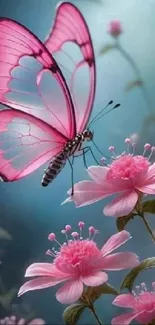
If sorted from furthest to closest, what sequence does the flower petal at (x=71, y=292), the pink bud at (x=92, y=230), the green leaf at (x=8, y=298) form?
the green leaf at (x=8, y=298) < the pink bud at (x=92, y=230) < the flower petal at (x=71, y=292)

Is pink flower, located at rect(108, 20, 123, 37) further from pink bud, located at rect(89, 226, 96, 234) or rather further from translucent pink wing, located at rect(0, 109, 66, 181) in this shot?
pink bud, located at rect(89, 226, 96, 234)

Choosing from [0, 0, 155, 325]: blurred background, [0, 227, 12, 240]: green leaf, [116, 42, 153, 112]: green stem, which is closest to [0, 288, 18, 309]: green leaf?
[0, 0, 155, 325]: blurred background

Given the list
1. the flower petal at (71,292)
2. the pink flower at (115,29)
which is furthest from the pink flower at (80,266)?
the pink flower at (115,29)

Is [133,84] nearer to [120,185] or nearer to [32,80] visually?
[32,80]

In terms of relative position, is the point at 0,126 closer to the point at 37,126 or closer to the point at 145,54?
the point at 37,126

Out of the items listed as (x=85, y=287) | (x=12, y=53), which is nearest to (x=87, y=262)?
(x=85, y=287)

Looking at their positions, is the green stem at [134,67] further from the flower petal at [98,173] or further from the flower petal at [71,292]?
the flower petal at [71,292]
